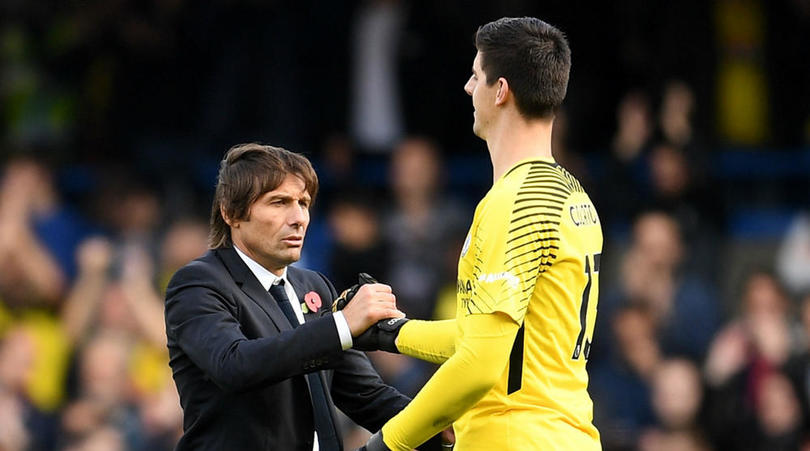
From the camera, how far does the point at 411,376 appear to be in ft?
28.1

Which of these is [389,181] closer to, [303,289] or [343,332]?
[303,289]

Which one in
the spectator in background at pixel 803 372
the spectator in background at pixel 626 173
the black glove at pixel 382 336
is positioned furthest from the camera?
the spectator in background at pixel 626 173

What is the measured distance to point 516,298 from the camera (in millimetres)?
3979

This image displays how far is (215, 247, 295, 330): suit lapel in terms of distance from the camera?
15.0 ft

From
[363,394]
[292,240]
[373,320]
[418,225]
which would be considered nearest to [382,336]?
[373,320]

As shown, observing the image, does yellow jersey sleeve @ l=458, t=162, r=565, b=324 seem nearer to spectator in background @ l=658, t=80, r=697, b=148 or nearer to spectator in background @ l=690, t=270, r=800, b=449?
spectator in background @ l=690, t=270, r=800, b=449

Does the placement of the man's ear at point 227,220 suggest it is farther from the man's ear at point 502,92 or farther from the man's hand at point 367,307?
the man's ear at point 502,92

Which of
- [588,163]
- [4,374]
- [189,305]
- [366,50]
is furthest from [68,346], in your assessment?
[189,305]

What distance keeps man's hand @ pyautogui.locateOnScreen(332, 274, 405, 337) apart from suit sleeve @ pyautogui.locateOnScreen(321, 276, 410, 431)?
18.7 inches

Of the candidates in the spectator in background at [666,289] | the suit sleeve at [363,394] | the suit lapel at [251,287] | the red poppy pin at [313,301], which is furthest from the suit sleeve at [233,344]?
the spectator in background at [666,289]

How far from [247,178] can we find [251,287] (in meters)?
0.34

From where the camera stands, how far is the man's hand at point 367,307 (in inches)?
170

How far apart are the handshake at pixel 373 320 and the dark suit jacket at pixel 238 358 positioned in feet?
0.22

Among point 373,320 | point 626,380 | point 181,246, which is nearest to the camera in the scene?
point 373,320
